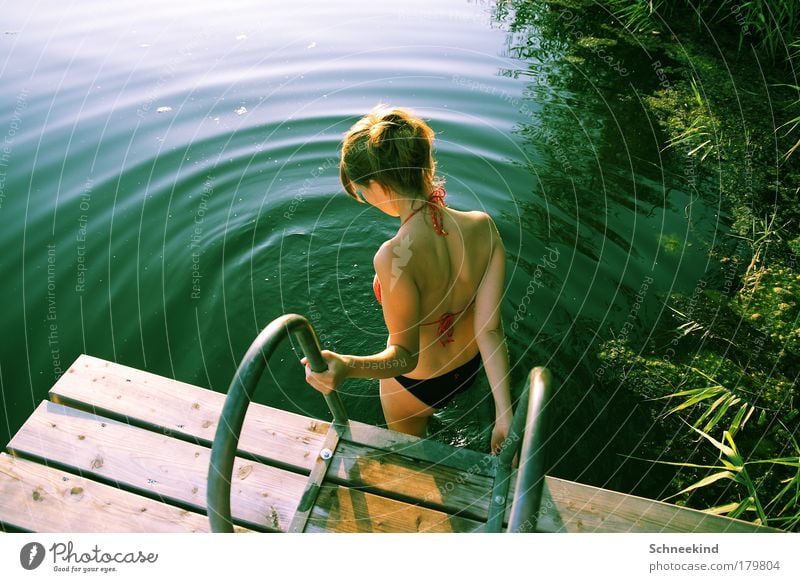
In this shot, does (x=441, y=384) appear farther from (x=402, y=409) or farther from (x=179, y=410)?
(x=179, y=410)

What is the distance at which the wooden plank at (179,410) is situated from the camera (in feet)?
8.42

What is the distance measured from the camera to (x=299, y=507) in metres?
2.23

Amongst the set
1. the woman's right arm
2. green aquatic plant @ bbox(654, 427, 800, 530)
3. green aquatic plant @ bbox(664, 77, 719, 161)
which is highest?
green aquatic plant @ bbox(664, 77, 719, 161)

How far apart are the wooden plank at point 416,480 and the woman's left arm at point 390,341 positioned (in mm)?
417

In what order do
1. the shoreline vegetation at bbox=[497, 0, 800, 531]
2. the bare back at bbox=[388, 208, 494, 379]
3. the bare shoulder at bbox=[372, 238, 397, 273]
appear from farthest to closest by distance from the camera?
the shoreline vegetation at bbox=[497, 0, 800, 531] → the bare back at bbox=[388, 208, 494, 379] → the bare shoulder at bbox=[372, 238, 397, 273]

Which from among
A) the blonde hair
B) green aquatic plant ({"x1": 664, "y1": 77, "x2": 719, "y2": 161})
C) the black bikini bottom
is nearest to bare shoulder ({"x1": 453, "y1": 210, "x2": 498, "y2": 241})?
the blonde hair

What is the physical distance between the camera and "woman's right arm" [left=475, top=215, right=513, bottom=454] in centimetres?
232

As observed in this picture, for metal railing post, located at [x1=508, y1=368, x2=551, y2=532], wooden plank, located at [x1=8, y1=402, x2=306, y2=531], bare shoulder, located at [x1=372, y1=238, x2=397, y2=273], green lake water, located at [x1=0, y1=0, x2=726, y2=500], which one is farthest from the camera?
green lake water, located at [x1=0, y1=0, x2=726, y2=500]

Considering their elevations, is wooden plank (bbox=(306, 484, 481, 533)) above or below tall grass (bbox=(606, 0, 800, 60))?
below

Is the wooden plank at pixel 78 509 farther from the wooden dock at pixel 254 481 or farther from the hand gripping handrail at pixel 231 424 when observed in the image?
the hand gripping handrail at pixel 231 424

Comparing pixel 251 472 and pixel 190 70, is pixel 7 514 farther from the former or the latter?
pixel 190 70

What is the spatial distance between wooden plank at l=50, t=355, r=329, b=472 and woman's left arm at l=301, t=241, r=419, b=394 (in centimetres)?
56

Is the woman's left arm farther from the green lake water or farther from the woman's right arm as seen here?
the green lake water

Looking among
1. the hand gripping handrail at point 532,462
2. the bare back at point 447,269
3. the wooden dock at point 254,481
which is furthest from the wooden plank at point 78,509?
the hand gripping handrail at point 532,462
